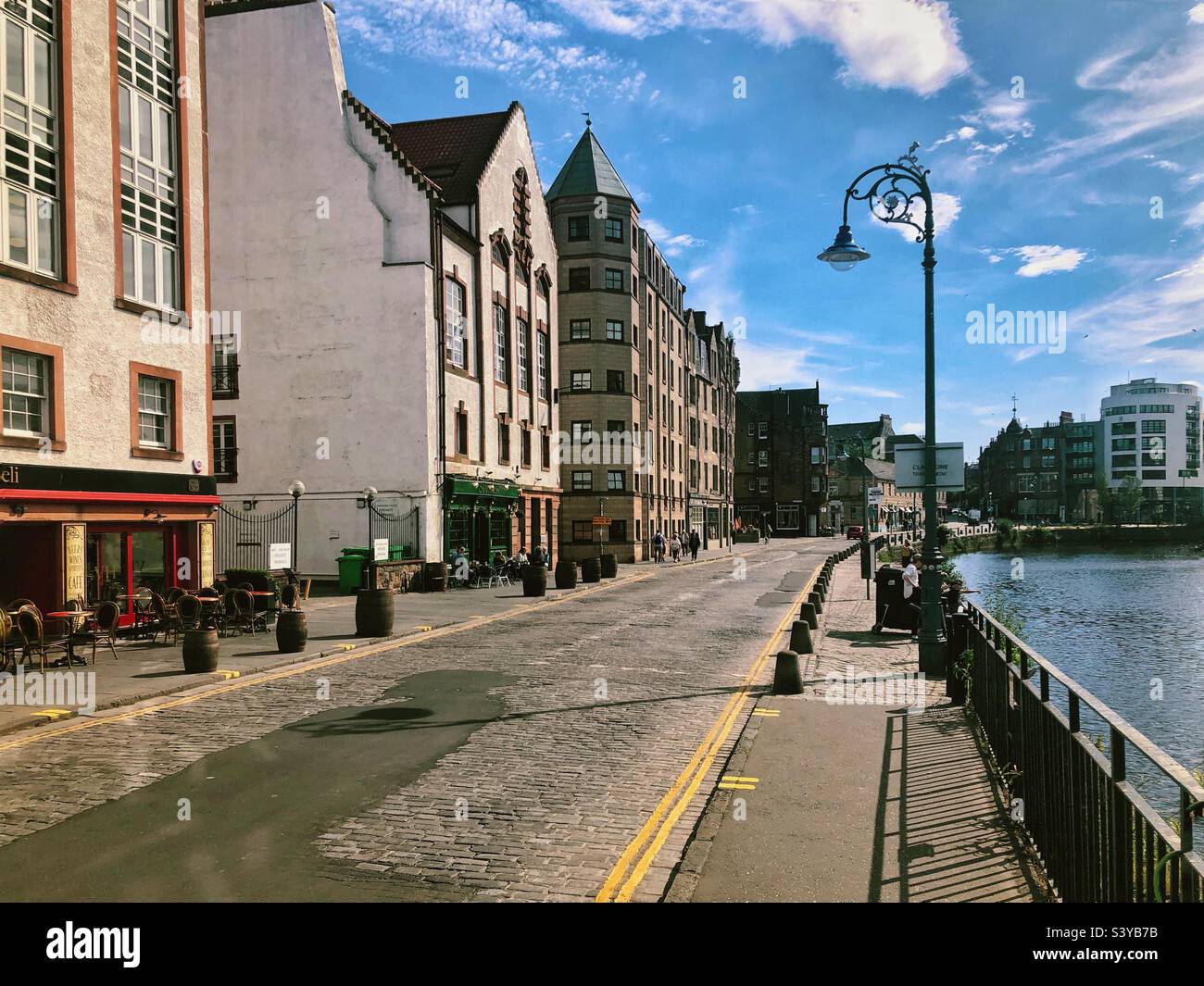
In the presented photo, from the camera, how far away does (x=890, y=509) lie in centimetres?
12675

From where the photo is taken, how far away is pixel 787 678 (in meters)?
11.8

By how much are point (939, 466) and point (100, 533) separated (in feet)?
55.4

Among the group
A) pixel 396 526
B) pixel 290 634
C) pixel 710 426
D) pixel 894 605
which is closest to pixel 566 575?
pixel 396 526

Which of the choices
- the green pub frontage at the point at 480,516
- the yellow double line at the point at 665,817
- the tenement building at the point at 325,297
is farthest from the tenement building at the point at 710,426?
the yellow double line at the point at 665,817

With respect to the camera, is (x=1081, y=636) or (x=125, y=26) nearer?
(x=125, y=26)

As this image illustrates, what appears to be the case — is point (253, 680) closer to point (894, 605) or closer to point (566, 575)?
point (894, 605)

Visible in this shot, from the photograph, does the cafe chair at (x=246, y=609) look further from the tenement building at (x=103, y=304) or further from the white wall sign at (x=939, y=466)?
the white wall sign at (x=939, y=466)

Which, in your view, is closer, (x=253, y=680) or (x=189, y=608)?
(x=253, y=680)

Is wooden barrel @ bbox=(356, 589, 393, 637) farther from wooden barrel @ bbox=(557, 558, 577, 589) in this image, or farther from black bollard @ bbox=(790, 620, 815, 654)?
wooden barrel @ bbox=(557, 558, 577, 589)
